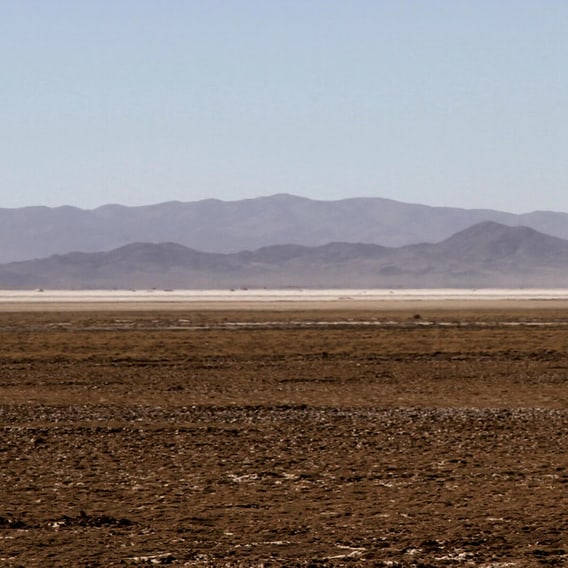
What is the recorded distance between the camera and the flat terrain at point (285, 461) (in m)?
9.64

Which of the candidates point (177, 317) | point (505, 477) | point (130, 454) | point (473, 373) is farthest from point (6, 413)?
point (177, 317)

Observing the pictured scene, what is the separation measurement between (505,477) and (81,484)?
426cm

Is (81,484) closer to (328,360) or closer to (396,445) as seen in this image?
(396,445)

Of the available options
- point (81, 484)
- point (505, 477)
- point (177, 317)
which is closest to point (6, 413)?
point (81, 484)

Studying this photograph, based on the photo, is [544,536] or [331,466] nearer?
[544,536]

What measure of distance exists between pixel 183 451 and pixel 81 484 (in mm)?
2147

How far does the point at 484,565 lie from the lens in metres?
8.95

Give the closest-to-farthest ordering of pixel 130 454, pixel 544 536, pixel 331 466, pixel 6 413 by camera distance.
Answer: pixel 544 536 → pixel 331 466 → pixel 130 454 → pixel 6 413

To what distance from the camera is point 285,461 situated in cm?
1348

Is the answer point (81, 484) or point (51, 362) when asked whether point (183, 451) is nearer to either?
point (81, 484)

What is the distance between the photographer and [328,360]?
27891 mm

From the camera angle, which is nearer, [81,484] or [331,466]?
[81,484]

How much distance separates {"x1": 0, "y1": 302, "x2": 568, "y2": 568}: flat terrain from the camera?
964cm

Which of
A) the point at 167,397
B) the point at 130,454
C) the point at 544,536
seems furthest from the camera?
the point at 167,397
